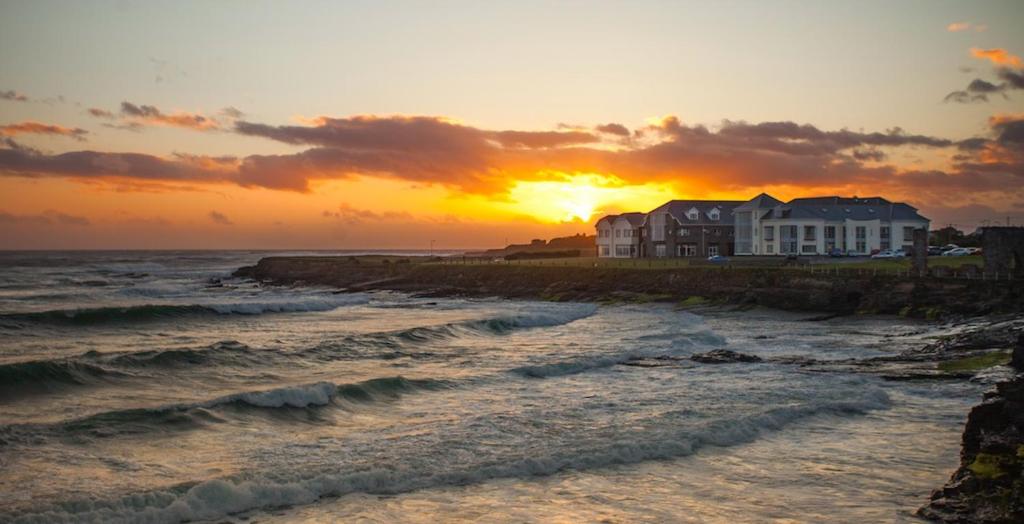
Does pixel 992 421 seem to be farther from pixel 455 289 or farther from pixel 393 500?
pixel 455 289

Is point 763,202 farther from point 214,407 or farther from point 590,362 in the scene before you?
point 214,407

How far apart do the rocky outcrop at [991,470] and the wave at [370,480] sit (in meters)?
5.06

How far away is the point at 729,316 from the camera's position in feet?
158

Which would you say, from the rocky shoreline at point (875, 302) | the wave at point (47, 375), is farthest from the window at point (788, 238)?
the wave at point (47, 375)

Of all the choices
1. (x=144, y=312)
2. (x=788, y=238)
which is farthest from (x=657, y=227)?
(x=144, y=312)

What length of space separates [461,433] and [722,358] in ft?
45.3

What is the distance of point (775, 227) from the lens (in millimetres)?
89625

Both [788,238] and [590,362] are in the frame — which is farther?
[788,238]

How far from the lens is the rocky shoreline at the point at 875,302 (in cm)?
1097

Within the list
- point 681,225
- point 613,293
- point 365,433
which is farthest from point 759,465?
point 681,225

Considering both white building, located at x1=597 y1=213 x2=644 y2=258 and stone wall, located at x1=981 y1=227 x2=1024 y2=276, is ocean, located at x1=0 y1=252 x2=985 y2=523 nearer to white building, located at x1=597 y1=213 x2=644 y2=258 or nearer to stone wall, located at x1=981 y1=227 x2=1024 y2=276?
stone wall, located at x1=981 y1=227 x2=1024 y2=276

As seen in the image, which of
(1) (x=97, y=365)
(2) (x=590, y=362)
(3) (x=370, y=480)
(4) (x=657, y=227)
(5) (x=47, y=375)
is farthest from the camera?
(4) (x=657, y=227)

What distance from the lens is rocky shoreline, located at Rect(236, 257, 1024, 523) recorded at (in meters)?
11.0

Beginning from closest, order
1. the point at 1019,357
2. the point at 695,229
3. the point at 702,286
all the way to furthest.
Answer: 1. the point at 1019,357
2. the point at 702,286
3. the point at 695,229
